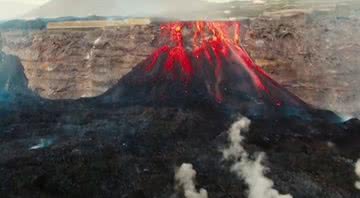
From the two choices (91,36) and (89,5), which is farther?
(89,5)

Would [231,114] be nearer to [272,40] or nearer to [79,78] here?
[272,40]

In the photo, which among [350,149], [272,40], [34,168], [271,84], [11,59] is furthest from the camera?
[11,59]

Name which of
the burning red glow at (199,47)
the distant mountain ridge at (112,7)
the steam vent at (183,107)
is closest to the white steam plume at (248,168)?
the steam vent at (183,107)

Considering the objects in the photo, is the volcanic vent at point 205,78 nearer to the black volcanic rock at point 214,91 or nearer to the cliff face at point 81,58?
the black volcanic rock at point 214,91

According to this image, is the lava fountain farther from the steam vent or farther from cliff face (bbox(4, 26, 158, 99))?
cliff face (bbox(4, 26, 158, 99))

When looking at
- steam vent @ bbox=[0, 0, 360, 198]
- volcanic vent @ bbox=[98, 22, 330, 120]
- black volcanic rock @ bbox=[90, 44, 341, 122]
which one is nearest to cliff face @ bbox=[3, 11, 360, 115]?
steam vent @ bbox=[0, 0, 360, 198]

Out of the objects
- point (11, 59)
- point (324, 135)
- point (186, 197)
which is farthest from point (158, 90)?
point (11, 59)
